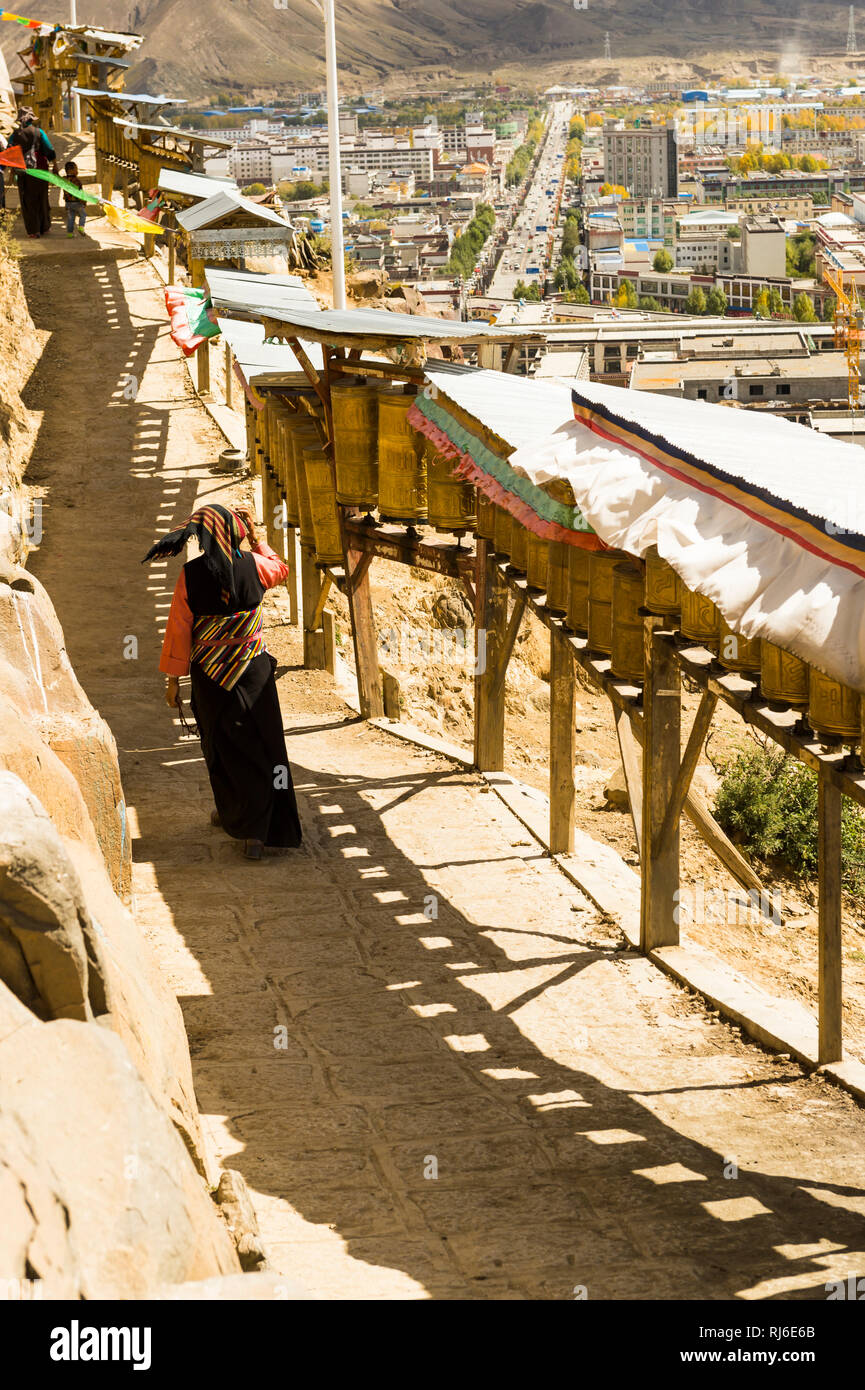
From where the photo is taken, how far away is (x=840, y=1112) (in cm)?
509

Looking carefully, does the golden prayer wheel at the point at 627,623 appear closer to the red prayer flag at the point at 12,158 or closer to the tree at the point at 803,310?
the red prayer flag at the point at 12,158

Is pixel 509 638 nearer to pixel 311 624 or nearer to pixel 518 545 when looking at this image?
pixel 518 545

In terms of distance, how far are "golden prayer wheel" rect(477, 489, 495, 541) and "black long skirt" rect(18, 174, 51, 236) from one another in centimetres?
1476

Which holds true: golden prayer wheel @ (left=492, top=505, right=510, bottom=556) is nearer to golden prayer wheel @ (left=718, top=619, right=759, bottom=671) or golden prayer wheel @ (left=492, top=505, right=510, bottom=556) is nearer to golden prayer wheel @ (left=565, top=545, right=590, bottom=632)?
golden prayer wheel @ (left=565, top=545, right=590, bottom=632)

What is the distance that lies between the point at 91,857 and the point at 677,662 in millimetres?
2391

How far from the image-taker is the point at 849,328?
64062 millimetres

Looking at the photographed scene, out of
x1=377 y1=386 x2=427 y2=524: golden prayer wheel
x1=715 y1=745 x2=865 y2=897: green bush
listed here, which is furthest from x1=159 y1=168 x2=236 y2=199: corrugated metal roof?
x1=377 y1=386 x2=427 y2=524: golden prayer wheel

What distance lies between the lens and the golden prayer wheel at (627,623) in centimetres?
596

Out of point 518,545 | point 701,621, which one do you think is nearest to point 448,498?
point 518,545

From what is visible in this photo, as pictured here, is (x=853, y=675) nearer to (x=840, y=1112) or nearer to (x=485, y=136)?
(x=840, y=1112)

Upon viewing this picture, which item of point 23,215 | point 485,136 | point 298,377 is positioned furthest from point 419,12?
point 298,377

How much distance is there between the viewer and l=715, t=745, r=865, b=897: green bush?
404 inches

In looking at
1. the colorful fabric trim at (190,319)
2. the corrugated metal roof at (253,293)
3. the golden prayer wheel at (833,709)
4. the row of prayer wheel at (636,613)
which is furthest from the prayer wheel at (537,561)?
the colorful fabric trim at (190,319)

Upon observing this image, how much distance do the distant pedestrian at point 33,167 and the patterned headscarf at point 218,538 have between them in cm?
1146
